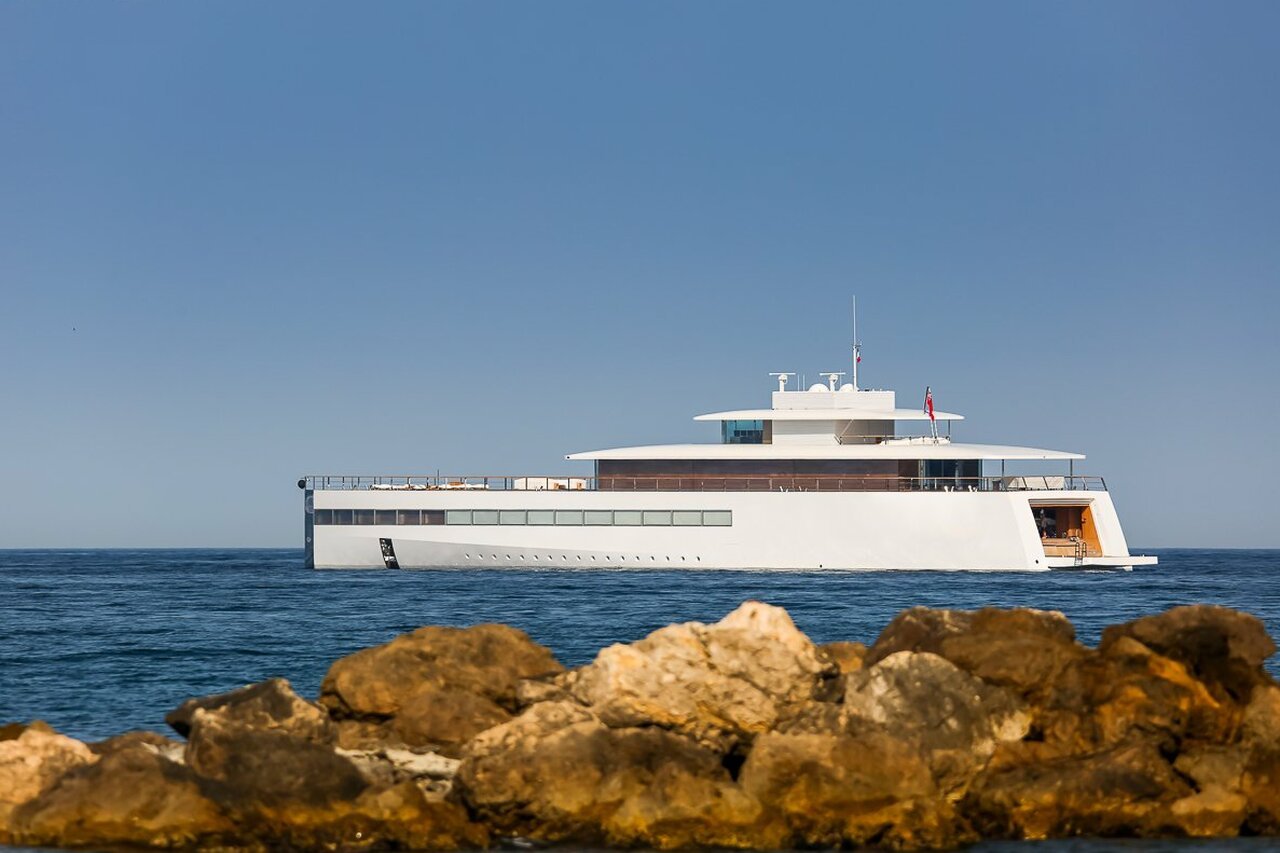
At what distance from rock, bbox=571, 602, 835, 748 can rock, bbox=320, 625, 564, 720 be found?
5.99 feet

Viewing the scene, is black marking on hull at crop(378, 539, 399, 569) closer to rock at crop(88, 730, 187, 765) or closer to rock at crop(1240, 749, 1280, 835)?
rock at crop(88, 730, 187, 765)

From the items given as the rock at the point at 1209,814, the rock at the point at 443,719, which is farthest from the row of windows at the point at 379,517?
the rock at the point at 1209,814

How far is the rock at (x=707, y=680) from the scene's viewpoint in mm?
15422

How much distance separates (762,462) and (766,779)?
37550 millimetres

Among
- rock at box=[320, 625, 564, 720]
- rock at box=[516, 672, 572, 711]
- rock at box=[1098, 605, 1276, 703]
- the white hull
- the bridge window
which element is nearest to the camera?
rock at box=[1098, 605, 1276, 703]

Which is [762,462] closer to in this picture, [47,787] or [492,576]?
[492,576]

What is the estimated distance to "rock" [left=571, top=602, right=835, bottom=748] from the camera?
15422 mm

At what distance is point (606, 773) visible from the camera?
1446 cm

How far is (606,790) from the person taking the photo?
14.3m

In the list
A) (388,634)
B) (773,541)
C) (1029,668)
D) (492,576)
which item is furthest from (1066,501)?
(1029,668)

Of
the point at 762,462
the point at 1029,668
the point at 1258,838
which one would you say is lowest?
the point at 1258,838

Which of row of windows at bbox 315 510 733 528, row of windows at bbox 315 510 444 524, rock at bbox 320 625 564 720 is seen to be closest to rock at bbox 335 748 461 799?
rock at bbox 320 625 564 720

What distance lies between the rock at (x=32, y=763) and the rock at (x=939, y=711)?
6.79m

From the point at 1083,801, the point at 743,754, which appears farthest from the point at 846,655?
the point at 1083,801
